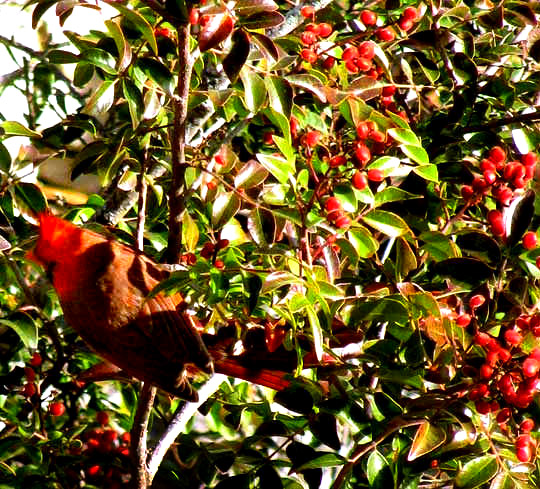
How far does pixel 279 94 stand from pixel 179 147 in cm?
19

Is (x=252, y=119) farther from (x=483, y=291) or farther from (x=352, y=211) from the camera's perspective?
(x=483, y=291)

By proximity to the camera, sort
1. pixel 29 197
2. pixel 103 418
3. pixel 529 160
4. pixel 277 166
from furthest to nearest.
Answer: pixel 103 418
pixel 29 197
pixel 529 160
pixel 277 166

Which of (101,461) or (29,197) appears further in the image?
(101,461)

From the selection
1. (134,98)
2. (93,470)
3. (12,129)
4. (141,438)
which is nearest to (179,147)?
(134,98)

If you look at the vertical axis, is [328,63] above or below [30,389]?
above

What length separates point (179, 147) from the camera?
62.3 inches

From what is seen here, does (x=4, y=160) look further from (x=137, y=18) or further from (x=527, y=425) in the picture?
(x=527, y=425)

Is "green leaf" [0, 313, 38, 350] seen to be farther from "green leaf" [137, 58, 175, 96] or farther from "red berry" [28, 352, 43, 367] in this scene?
"green leaf" [137, 58, 175, 96]

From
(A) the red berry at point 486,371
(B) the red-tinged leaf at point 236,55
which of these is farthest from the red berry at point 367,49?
(A) the red berry at point 486,371

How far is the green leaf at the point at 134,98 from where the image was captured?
5.16 ft

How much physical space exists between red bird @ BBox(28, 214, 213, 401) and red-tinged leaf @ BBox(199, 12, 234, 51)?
57 cm

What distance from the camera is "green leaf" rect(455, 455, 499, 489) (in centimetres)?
147

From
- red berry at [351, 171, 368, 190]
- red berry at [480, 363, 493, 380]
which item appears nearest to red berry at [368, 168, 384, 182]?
red berry at [351, 171, 368, 190]

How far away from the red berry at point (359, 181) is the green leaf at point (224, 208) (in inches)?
8.4
